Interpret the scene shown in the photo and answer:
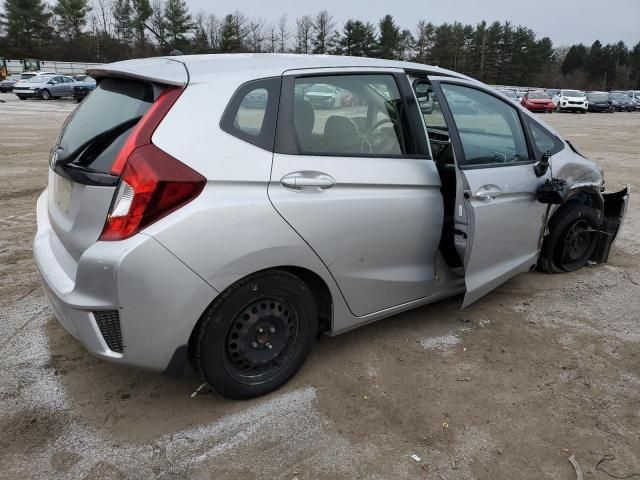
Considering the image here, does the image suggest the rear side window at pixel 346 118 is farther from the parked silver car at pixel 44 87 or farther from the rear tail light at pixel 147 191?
the parked silver car at pixel 44 87

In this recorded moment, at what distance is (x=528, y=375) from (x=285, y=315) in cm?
149

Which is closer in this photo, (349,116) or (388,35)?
(349,116)

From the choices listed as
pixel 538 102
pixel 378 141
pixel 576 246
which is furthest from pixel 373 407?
pixel 538 102

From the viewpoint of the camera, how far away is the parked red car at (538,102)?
118 feet

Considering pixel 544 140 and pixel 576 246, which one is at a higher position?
pixel 544 140

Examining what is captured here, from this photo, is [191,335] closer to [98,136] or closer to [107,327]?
[107,327]

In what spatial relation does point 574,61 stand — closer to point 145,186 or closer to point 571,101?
point 571,101

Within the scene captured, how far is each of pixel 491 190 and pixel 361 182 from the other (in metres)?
1.02

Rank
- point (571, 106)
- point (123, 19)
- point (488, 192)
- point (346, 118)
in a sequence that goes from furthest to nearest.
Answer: point (123, 19), point (571, 106), point (488, 192), point (346, 118)

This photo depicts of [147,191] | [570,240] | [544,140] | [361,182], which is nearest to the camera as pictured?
[147,191]

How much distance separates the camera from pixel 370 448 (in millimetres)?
2422

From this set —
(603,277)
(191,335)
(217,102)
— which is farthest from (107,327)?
(603,277)

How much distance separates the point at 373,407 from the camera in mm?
2719

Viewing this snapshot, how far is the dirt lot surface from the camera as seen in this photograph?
2.32m
